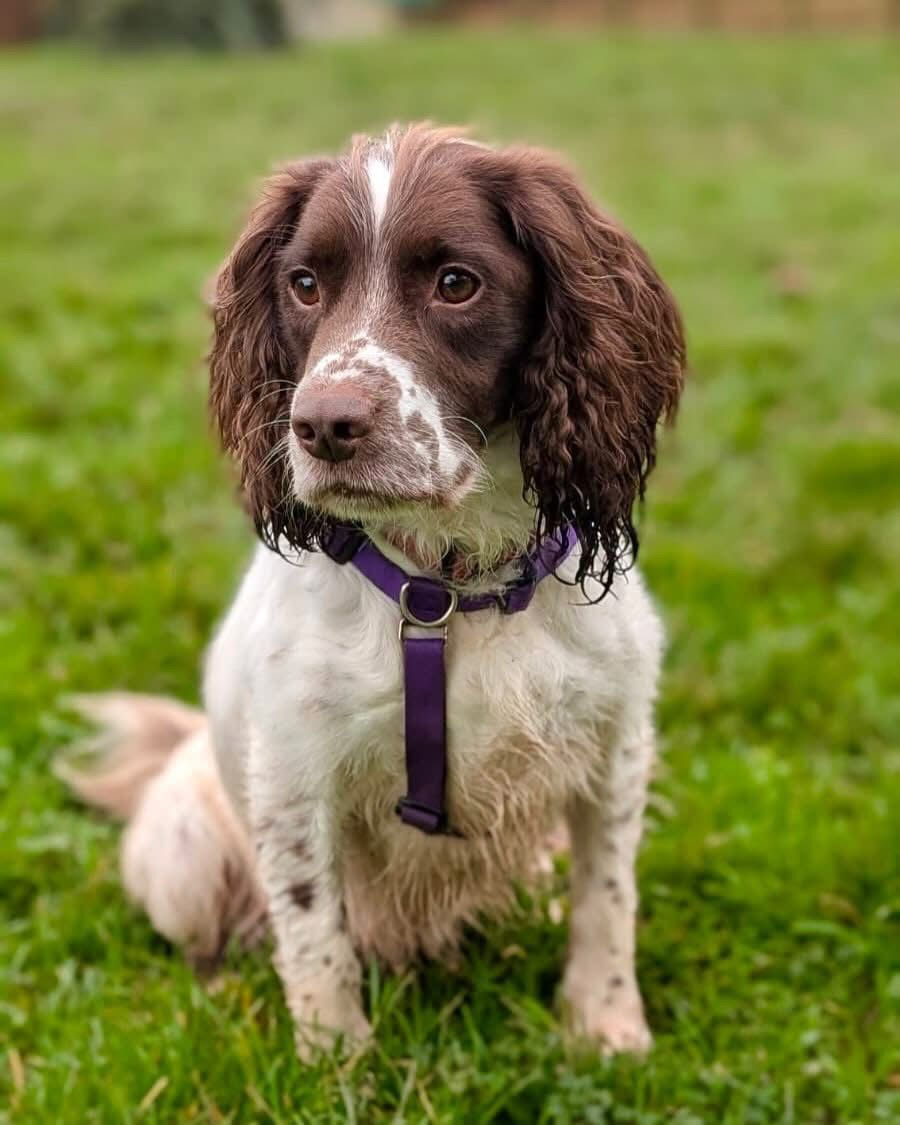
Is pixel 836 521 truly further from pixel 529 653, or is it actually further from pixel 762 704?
pixel 529 653

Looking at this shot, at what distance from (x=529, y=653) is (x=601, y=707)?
0.22 meters

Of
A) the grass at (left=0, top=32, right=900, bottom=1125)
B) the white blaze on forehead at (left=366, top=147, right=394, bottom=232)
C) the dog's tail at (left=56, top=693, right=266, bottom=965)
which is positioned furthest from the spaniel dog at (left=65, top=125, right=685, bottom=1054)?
the dog's tail at (left=56, top=693, right=266, bottom=965)

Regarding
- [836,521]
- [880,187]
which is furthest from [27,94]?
[836,521]

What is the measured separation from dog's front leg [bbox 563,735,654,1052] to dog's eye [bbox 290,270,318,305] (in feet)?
3.76

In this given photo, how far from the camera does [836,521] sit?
518 centimetres

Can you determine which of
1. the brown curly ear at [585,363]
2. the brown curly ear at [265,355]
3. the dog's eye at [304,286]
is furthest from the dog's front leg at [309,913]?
the dog's eye at [304,286]

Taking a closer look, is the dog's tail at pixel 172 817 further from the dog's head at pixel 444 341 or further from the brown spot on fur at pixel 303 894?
the dog's head at pixel 444 341

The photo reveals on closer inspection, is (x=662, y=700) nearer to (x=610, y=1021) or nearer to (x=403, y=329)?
(x=610, y=1021)

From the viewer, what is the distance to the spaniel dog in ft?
7.95

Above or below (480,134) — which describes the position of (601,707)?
below

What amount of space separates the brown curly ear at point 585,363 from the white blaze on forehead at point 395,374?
0.21 m

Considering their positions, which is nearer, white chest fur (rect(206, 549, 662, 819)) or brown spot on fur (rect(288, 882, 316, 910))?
white chest fur (rect(206, 549, 662, 819))

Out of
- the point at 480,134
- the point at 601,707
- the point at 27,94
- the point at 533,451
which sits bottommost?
the point at 27,94

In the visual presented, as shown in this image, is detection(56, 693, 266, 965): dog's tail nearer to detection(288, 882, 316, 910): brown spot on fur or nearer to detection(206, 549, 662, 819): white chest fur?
detection(288, 882, 316, 910): brown spot on fur
